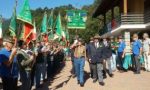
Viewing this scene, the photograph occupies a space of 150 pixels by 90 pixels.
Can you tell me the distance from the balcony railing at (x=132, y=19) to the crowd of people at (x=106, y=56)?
1108 centimetres

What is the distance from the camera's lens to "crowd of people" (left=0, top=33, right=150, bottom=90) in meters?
9.56

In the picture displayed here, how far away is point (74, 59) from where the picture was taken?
50.5 feet

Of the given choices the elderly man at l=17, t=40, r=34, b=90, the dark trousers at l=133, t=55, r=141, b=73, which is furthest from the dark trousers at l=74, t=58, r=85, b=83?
the dark trousers at l=133, t=55, r=141, b=73

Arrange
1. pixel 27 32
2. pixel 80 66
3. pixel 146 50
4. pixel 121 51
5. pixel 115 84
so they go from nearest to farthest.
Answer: pixel 27 32 → pixel 80 66 → pixel 115 84 → pixel 146 50 → pixel 121 51

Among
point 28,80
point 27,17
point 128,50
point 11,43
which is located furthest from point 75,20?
point 11,43

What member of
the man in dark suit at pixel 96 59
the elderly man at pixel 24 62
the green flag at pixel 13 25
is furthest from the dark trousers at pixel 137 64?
the green flag at pixel 13 25

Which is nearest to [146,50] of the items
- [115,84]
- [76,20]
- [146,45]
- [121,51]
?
[146,45]

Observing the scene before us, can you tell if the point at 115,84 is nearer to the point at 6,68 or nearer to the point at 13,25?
the point at 13,25

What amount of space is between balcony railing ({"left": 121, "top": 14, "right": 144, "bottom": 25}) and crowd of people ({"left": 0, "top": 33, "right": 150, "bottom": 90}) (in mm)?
11393

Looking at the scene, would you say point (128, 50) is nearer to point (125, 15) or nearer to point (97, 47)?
point (97, 47)

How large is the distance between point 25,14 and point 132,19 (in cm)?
2057

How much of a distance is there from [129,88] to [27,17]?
4399 millimetres

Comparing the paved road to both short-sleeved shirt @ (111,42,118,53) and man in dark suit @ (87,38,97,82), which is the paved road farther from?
short-sleeved shirt @ (111,42,118,53)

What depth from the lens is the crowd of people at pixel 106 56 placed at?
15.3 meters
